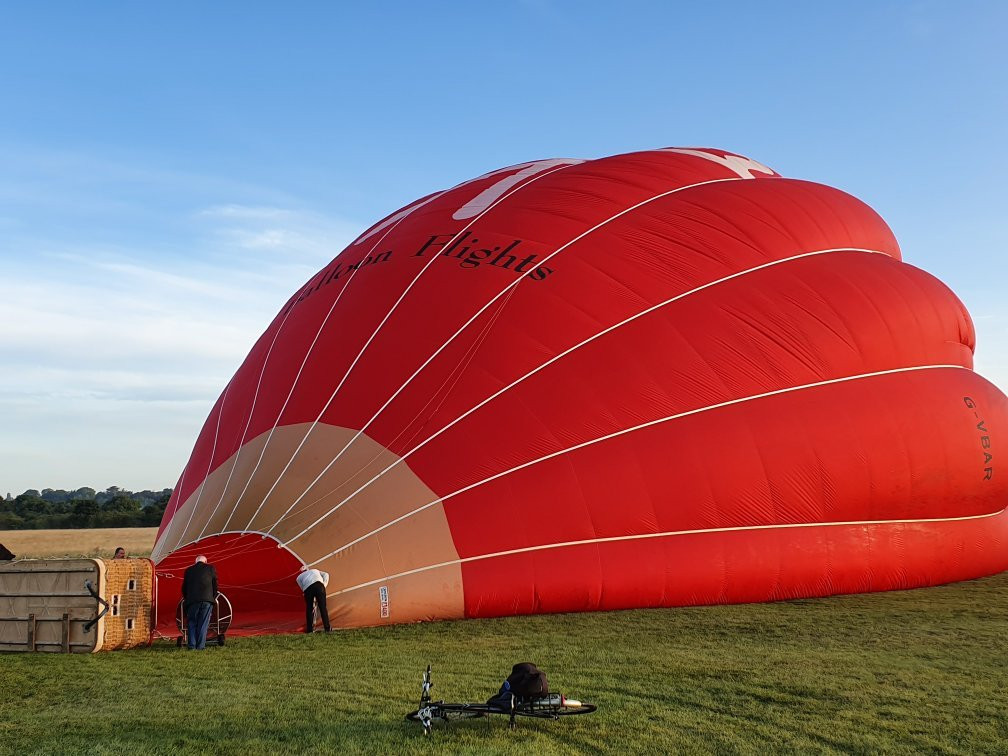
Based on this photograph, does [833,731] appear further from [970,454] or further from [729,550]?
[970,454]

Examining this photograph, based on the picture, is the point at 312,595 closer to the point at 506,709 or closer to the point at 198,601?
the point at 198,601

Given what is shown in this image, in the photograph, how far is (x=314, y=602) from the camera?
768 centimetres

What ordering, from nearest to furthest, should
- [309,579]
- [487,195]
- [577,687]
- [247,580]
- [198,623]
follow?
1. [577,687]
2. [198,623]
3. [309,579]
4. [247,580]
5. [487,195]

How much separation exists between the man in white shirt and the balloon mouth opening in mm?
240

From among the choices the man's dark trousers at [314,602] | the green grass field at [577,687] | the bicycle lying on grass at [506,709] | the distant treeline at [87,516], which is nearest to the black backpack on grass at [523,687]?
the bicycle lying on grass at [506,709]

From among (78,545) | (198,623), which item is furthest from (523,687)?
(78,545)

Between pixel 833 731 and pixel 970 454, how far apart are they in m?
6.84

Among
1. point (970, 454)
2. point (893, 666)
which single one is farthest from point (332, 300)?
point (970, 454)

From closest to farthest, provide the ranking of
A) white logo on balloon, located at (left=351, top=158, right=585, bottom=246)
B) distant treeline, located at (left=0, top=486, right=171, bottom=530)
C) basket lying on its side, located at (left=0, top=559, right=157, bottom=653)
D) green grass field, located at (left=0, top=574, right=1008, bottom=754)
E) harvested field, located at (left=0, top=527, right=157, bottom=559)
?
green grass field, located at (left=0, top=574, right=1008, bottom=754)
basket lying on its side, located at (left=0, top=559, right=157, bottom=653)
white logo on balloon, located at (left=351, top=158, right=585, bottom=246)
harvested field, located at (left=0, top=527, right=157, bottom=559)
distant treeline, located at (left=0, top=486, right=171, bottom=530)

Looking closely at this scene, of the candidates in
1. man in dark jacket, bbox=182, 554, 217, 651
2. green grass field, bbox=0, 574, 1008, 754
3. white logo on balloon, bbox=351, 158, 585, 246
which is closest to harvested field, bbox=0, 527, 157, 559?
white logo on balloon, bbox=351, 158, 585, 246

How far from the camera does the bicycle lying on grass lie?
4.56 meters

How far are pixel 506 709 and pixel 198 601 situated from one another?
358cm

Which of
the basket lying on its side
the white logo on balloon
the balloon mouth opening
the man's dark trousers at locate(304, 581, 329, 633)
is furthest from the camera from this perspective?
the white logo on balloon

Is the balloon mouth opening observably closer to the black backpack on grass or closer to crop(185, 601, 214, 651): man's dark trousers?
crop(185, 601, 214, 651): man's dark trousers
